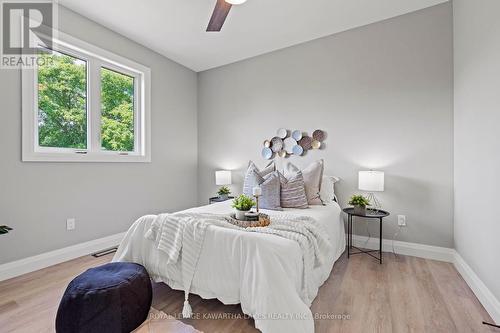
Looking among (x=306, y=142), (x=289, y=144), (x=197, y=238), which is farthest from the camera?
(x=289, y=144)

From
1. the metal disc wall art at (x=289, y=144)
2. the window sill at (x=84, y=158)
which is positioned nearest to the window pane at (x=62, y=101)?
the window sill at (x=84, y=158)

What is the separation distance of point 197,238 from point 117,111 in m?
2.50

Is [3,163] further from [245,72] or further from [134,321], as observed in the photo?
[245,72]

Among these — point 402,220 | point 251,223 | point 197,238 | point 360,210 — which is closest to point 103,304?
point 197,238

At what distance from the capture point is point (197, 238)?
1.84m

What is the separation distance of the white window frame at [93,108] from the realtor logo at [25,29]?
0.10 m

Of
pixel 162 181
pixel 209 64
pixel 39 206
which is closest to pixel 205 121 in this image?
pixel 209 64

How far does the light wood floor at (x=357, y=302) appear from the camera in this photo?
1707 millimetres

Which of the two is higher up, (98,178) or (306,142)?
(306,142)

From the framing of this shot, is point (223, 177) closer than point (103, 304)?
No

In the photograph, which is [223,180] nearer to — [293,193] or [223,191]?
[223,191]

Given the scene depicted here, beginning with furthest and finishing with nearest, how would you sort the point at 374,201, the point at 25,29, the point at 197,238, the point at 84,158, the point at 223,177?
the point at 223,177
the point at 374,201
the point at 84,158
the point at 25,29
the point at 197,238

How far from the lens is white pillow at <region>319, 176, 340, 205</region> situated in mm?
3084

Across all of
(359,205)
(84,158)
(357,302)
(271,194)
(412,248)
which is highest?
(84,158)
